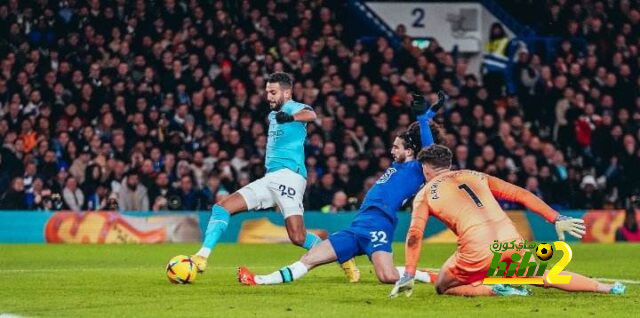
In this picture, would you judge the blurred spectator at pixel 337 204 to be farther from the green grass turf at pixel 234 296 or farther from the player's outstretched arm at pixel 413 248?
the player's outstretched arm at pixel 413 248

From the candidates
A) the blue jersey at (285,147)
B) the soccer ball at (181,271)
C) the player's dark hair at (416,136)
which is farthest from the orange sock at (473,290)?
the blue jersey at (285,147)

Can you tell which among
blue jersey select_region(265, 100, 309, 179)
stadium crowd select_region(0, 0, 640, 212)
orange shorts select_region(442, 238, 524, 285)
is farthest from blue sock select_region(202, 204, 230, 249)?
stadium crowd select_region(0, 0, 640, 212)

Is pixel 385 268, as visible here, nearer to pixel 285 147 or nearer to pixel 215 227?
pixel 215 227

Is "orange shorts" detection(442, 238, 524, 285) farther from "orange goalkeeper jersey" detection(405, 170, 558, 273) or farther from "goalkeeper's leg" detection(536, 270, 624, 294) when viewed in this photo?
"goalkeeper's leg" detection(536, 270, 624, 294)

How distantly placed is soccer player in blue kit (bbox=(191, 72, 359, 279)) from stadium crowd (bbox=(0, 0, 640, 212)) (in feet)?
29.3

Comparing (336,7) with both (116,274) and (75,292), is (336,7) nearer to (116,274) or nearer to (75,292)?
(116,274)

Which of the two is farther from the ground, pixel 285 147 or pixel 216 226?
pixel 285 147

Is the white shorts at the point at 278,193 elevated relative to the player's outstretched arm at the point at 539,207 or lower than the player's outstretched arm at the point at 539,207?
lower

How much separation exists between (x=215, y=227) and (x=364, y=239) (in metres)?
1.65

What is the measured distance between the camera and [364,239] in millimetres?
12680

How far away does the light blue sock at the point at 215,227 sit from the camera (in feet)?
43.8

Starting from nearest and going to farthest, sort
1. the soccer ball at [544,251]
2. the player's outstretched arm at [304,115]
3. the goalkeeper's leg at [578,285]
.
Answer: the soccer ball at [544,251] → the goalkeeper's leg at [578,285] → the player's outstretched arm at [304,115]

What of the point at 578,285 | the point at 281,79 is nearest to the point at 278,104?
the point at 281,79

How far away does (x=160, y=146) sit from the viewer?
23.8 m
